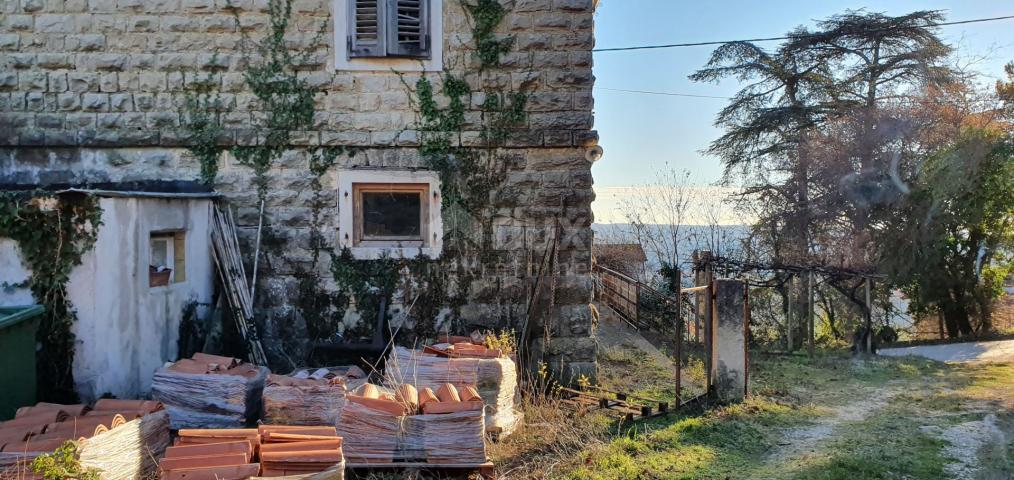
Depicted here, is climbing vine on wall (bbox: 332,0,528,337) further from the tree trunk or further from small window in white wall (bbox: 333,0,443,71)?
the tree trunk

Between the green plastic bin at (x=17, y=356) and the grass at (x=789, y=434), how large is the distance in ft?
12.0

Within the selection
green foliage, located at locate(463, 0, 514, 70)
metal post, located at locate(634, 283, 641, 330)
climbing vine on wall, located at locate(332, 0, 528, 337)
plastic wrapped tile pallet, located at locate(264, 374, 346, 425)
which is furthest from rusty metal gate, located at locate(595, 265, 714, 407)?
plastic wrapped tile pallet, located at locate(264, 374, 346, 425)

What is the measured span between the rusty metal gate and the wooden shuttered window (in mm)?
3873

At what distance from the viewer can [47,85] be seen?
7211 millimetres

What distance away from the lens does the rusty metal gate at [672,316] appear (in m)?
7.78

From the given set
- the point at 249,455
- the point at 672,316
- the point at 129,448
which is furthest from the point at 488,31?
the point at 672,316

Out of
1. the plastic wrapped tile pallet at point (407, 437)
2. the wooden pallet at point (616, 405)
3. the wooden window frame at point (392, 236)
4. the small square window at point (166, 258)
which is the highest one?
the wooden window frame at point (392, 236)

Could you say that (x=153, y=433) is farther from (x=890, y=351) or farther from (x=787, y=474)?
(x=890, y=351)

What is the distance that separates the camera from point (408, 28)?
24.1 ft

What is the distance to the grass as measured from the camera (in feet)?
17.2

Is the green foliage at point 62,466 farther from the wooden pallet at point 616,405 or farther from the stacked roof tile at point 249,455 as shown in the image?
the wooden pallet at point 616,405

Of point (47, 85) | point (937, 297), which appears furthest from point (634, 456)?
point (937, 297)

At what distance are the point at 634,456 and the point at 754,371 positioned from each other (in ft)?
14.1

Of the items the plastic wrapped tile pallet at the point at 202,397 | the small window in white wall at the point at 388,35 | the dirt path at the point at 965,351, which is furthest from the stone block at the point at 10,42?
the dirt path at the point at 965,351
